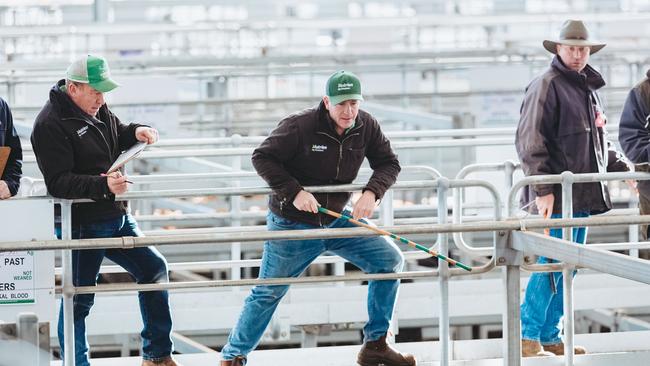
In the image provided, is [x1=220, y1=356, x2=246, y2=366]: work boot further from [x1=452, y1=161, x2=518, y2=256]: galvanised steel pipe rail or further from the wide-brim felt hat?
the wide-brim felt hat

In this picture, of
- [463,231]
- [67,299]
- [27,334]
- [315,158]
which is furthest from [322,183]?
[27,334]

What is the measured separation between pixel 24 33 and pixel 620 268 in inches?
490

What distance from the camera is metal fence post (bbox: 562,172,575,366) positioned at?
5.14 metres

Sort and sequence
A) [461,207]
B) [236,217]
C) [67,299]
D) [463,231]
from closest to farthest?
[463,231] → [67,299] → [461,207] → [236,217]

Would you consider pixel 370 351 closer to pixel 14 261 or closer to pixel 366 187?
pixel 366 187

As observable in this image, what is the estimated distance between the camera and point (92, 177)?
4.85 metres

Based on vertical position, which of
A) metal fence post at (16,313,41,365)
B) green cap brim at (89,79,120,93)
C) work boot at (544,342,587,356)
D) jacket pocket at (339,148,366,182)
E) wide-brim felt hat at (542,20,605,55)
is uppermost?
wide-brim felt hat at (542,20,605,55)

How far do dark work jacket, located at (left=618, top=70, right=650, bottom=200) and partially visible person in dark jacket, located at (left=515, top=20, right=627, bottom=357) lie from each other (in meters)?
0.15

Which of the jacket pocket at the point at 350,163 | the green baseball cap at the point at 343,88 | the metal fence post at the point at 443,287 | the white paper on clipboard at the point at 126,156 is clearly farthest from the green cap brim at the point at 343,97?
the white paper on clipboard at the point at 126,156

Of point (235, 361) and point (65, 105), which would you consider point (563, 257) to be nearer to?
point (235, 361)

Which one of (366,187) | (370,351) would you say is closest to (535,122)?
(366,187)

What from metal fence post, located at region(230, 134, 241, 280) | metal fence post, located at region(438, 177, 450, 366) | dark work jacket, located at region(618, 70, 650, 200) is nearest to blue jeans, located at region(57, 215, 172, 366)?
metal fence post, located at region(438, 177, 450, 366)

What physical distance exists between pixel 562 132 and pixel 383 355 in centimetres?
144

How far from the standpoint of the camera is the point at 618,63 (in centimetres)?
1459
